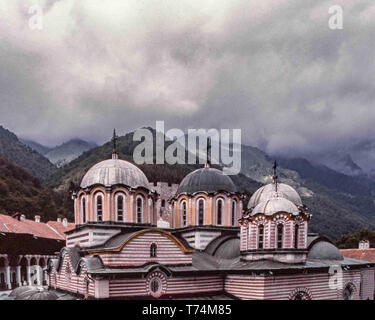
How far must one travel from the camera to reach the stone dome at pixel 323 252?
66.2ft

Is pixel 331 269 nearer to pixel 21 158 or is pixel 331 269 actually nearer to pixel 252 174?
pixel 252 174

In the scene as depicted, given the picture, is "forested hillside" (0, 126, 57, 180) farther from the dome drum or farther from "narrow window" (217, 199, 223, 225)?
"narrow window" (217, 199, 223, 225)

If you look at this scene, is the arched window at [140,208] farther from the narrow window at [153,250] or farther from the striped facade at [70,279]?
the striped facade at [70,279]

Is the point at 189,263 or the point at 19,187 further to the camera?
the point at 19,187

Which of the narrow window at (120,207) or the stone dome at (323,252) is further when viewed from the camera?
the stone dome at (323,252)

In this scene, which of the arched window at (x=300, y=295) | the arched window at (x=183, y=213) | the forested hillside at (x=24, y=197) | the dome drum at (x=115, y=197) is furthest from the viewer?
the forested hillside at (x=24, y=197)

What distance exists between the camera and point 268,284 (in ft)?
54.1

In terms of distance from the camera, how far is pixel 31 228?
31.6 meters

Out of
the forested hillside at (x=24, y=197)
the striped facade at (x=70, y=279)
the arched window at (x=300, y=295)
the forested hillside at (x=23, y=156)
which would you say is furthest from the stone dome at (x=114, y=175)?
the forested hillside at (x=23, y=156)

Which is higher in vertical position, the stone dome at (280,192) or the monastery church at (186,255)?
the stone dome at (280,192)

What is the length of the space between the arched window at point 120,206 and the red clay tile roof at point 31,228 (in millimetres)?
13627

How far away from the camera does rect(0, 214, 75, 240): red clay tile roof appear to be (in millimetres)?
28163
